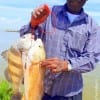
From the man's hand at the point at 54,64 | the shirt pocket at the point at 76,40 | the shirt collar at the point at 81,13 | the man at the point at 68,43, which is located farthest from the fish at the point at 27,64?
the shirt collar at the point at 81,13

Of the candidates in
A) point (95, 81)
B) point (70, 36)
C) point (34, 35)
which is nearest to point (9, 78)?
point (34, 35)

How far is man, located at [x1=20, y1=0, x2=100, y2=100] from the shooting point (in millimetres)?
5043

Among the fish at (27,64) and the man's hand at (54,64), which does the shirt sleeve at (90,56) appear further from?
the fish at (27,64)

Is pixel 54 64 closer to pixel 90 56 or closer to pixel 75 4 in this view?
pixel 90 56

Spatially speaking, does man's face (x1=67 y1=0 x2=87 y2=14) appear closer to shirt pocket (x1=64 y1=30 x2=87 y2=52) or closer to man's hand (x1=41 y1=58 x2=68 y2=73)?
shirt pocket (x1=64 y1=30 x2=87 y2=52)

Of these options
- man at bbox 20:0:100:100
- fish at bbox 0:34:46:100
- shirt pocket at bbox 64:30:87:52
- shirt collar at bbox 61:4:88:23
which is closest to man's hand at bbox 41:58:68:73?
fish at bbox 0:34:46:100

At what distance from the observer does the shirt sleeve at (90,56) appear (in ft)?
16.2

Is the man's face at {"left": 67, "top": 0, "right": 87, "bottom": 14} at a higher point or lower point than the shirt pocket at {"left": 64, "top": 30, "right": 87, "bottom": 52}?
higher

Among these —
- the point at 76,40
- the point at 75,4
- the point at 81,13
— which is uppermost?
the point at 75,4

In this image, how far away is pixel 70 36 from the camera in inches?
201

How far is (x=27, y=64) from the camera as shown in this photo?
4.64 meters

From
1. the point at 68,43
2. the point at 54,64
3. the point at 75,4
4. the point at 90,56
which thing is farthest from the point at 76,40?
the point at 54,64

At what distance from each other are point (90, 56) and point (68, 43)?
0.84 ft

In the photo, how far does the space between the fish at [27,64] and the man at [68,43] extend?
0.93ft
